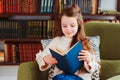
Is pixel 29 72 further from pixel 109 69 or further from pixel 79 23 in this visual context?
pixel 109 69

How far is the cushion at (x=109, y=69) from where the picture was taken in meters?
1.81

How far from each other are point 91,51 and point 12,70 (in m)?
1.43

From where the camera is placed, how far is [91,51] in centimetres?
168

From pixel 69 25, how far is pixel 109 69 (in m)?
0.47

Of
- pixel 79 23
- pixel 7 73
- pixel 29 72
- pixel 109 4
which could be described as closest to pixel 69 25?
pixel 79 23

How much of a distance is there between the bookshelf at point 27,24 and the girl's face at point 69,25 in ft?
2.88

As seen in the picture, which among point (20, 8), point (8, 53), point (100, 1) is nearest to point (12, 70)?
point (8, 53)

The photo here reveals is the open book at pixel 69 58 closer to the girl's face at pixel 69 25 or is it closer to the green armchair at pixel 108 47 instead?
the girl's face at pixel 69 25

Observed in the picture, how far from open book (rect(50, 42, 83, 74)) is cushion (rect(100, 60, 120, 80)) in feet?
1.01

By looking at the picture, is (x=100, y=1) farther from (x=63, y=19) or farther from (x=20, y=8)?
(x=63, y=19)

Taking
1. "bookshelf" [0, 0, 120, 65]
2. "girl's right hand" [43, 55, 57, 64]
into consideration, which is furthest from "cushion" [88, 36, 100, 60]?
"bookshelf" [0, 0, 120, 65]

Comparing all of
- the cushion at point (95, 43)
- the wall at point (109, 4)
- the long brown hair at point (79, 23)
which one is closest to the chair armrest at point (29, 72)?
the long brown hair at point (79, 23)

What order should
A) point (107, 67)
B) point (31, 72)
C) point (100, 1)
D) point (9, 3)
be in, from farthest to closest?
1. point (100, 1)
2. point (9, 3)
3. point (107, 67)
4. point (31, 72)

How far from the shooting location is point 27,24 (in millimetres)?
2617
